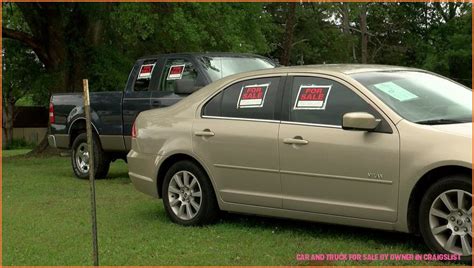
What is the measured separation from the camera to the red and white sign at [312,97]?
19.6 ft

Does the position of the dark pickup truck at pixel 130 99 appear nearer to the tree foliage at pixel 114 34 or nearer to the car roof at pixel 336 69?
the car roof at pixel 336 69

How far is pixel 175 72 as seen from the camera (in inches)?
398

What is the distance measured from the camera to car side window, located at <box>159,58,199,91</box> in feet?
32.4

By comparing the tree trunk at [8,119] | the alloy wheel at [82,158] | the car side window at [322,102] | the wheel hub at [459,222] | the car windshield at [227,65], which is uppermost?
the car windshield at [227,65]

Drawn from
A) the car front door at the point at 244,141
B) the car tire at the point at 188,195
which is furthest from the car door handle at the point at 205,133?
the car tire at the point at 188,195

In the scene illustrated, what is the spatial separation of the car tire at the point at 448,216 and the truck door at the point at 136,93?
5.82 meters

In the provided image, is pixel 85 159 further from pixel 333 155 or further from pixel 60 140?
pixel 333 155

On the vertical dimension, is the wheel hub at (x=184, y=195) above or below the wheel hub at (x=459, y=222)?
below

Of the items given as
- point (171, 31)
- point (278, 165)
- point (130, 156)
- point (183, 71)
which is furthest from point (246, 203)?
point (171, 31)

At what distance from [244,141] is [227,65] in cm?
371

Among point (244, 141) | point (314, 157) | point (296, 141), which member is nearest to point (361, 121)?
point (314, 157)

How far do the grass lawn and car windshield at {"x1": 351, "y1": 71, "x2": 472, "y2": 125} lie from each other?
43.7 inches

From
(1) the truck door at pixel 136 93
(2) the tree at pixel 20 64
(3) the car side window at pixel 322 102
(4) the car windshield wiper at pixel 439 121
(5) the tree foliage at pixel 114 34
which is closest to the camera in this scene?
(4) the car windshield wiper at pixel 439 121

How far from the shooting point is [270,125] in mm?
6219
